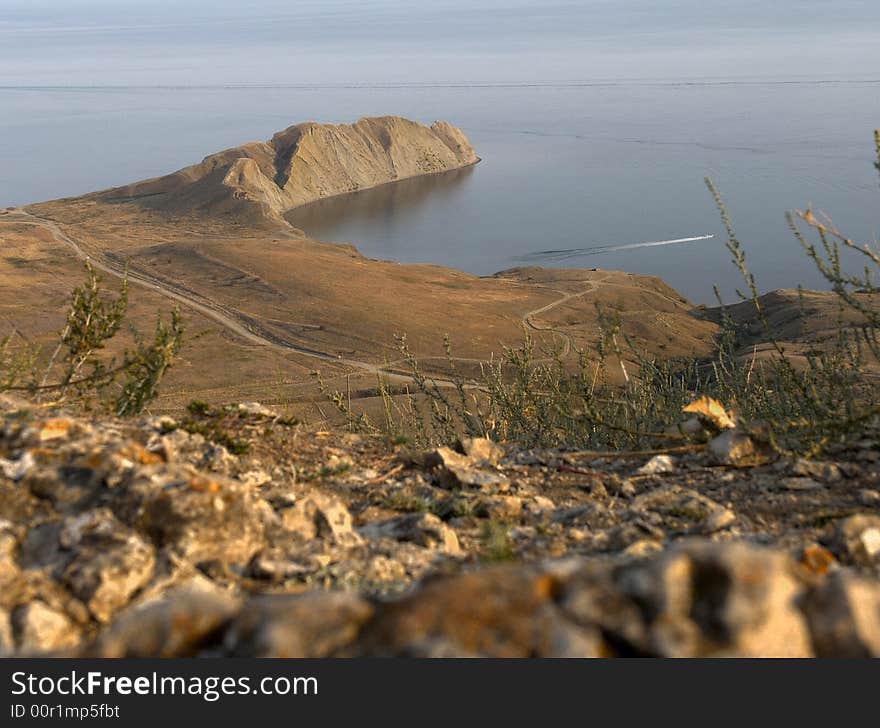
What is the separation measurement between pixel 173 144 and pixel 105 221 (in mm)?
79638

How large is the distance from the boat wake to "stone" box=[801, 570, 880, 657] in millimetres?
83563

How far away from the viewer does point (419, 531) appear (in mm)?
5145

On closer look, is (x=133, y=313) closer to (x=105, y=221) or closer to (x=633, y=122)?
(x=105, y=221)

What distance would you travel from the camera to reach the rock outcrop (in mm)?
104875

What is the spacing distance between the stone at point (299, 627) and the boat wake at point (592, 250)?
8381 cm

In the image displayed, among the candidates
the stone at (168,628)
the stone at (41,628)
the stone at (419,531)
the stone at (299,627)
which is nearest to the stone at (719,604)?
the stone at (299,627)

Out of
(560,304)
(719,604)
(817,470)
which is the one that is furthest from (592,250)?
(719,604)

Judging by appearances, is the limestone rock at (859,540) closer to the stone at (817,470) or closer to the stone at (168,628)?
the stone at (817,470)

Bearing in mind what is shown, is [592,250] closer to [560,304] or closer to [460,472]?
[560,304]

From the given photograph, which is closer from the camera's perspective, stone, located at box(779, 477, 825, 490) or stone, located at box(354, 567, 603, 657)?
stone, located at box(354, 567, 603, 657)

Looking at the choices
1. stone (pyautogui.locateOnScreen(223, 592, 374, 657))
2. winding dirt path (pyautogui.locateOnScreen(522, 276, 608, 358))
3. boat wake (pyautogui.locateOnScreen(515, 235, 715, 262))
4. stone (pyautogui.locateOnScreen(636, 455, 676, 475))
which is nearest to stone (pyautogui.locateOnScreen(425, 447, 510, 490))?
stone (pyautogui.locateOnScreen(636, 455, 676, 475))

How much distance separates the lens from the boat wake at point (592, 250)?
283 feet

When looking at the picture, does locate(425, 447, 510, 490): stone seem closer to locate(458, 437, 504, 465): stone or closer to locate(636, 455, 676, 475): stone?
locate(458, 437, 504, 465): stone

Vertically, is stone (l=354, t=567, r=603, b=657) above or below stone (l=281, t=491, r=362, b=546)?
above
